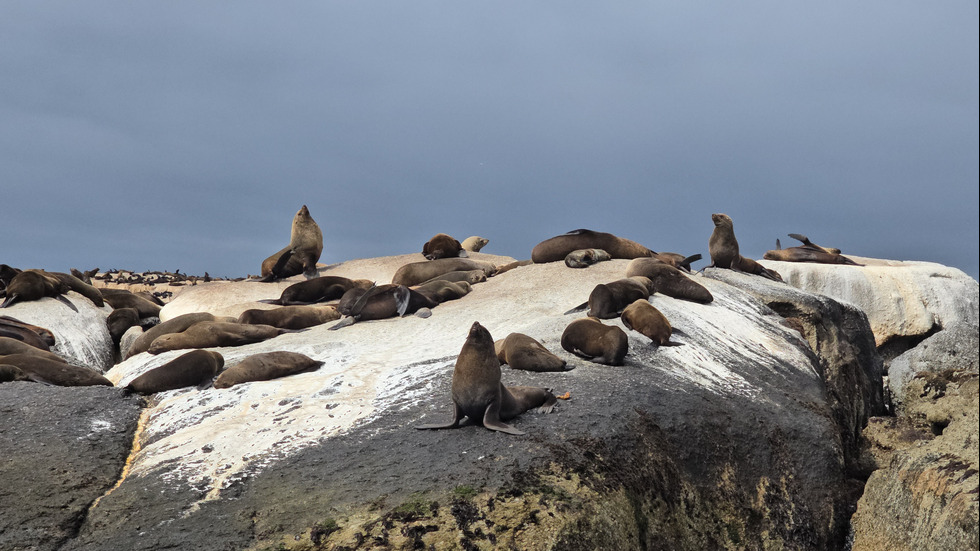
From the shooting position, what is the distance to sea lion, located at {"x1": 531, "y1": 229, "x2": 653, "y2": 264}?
14453 mm

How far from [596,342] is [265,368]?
326 centimetres

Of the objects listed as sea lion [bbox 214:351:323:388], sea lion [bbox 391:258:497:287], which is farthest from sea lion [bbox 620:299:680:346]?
sea lion [bbox 391:258:497:287]

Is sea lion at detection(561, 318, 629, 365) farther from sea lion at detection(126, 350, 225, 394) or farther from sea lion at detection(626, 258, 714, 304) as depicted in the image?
sea lion at detection(126, 350, 225, 394)

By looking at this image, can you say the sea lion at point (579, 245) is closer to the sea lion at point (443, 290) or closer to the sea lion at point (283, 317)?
the sea lion at point (443, 290)

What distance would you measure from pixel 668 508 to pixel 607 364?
1921mm

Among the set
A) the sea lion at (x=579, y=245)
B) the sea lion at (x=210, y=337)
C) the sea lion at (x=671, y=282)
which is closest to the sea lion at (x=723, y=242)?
the sea lion at (x=579, y=245)

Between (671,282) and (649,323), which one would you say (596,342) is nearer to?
(649,323)

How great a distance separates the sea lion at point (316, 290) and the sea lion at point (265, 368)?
16.0ft

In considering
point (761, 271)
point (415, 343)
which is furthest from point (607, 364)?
point (761, 271)

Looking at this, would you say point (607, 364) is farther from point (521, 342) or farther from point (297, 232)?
point (297, 232)

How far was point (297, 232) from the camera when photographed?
16812 millimetres

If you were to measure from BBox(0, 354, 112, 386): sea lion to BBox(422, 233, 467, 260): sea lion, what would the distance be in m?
8.46

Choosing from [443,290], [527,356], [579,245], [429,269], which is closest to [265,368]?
[527,356]

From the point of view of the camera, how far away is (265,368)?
8375mm
